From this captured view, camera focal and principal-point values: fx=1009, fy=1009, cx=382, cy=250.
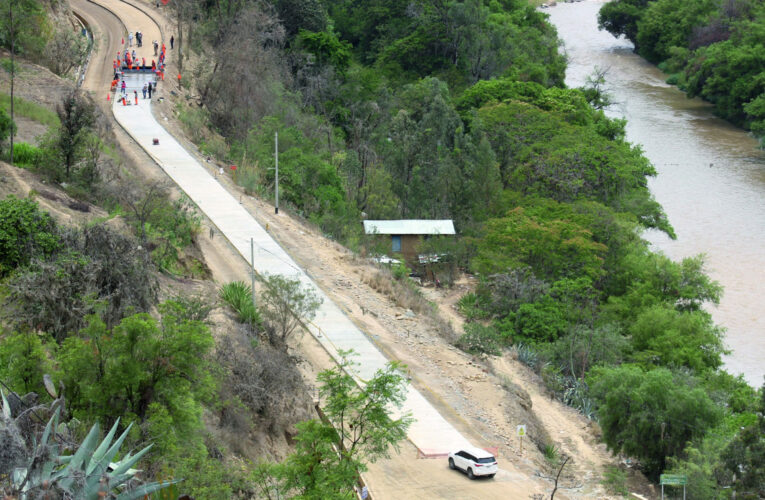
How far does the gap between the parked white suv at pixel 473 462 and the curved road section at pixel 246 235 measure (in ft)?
3.13

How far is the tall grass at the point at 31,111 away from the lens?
1760 inches

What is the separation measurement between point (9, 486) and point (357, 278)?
2763cm

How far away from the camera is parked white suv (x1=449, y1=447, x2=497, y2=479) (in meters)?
26.9

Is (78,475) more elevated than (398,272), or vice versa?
(78,475)

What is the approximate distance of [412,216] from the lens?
6109 cm

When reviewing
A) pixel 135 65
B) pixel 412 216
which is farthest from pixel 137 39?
pixel 412 216

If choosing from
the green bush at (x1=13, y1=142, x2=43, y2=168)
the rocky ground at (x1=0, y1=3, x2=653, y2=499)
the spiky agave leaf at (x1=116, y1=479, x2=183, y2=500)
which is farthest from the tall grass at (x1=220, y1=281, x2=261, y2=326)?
the spiky agave leaf at (x1=116, y1=479, x2=183, y2=500)

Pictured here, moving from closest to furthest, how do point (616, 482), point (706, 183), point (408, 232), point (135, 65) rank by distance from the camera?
point (616, 482) → point (408, 232) → point (135, 65) → point (706, 183)

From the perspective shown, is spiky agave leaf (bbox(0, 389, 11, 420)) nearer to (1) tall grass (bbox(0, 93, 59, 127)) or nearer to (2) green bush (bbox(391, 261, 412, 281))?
(2) green bush (bbox(391, 261, 412, 281))

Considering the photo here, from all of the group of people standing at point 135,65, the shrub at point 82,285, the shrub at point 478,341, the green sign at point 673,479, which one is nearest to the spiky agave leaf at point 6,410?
the shrub at point 82,285

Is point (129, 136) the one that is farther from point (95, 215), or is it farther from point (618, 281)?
point (618, 281)

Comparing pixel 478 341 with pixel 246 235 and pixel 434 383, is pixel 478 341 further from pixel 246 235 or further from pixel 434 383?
pixel 246 235

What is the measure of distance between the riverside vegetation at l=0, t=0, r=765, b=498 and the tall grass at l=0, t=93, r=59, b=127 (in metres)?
7.03

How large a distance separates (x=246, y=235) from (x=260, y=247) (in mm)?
1344
